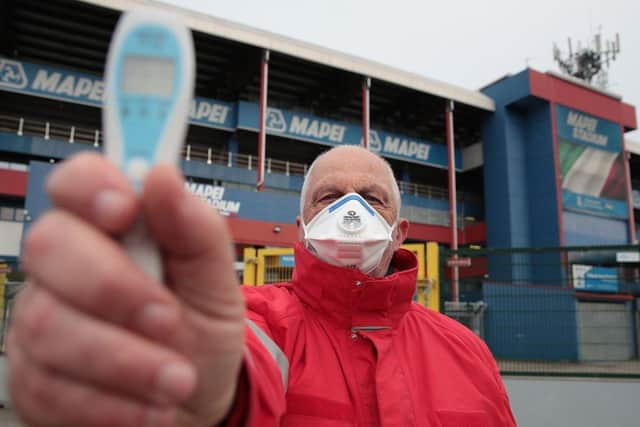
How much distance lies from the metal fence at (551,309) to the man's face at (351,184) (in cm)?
375

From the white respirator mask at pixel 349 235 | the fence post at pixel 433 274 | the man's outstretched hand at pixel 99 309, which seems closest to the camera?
the man's outstretched hand at pixel 99 309

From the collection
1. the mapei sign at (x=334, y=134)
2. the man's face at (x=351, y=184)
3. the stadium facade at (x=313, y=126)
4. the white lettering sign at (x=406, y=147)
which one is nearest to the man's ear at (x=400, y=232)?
the man's face at (x=351, y=184)

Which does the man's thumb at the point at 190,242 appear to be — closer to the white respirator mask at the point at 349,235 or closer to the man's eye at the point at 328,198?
the white respirator mask at the point at 349,235

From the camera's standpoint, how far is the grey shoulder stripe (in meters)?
1.27

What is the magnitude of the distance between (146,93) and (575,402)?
554 cm

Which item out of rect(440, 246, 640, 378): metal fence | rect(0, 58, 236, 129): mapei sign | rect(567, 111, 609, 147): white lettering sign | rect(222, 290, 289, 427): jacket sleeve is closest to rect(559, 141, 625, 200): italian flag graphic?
rect(567, 111, 609, 147): white lettering sign

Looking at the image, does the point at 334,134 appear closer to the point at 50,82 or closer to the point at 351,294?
the point at 50,82

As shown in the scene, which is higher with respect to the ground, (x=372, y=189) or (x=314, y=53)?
(x=314, y=53)

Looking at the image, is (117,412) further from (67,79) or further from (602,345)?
(67,79)

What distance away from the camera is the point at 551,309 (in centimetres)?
603

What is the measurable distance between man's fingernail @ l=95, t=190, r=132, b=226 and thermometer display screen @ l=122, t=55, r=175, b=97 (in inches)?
6.2

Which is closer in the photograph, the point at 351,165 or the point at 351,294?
the point at 351,294

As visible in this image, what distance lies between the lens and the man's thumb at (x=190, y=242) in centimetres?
55

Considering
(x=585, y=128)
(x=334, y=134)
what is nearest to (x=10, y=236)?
(x=334, y=134)
